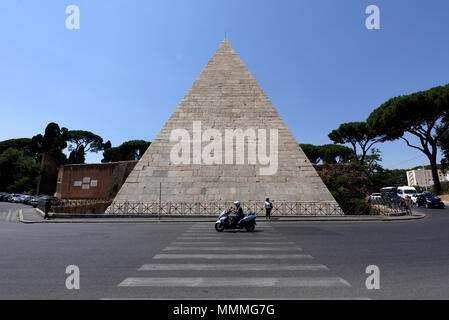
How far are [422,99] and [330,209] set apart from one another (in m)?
23.1

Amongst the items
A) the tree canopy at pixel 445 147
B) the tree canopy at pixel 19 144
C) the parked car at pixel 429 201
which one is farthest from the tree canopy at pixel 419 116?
the tree canopy at pixel 19 144

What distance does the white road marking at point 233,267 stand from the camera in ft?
14.8

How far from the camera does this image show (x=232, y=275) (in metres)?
4.19

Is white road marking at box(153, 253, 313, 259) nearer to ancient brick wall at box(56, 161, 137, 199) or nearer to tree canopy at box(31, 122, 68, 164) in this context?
Result: ancient brick wall at box(56, 161, 137, 199)

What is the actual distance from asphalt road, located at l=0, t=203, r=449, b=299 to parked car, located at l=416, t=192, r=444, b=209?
19.5m

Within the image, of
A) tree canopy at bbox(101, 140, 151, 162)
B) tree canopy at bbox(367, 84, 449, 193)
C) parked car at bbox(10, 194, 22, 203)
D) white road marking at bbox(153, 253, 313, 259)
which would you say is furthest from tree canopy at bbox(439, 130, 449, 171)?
parked car at bbox(10, 194, 22, 203)

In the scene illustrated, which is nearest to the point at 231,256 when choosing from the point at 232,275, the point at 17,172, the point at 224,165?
the point at 232,275

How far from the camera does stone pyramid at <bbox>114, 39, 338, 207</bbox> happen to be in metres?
16.2

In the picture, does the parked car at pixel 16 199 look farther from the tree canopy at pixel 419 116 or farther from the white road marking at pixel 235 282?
the tree canopy at pixel 419 116

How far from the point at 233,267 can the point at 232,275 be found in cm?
47

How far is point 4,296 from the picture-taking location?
3.30 m

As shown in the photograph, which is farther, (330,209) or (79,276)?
(330,209)
